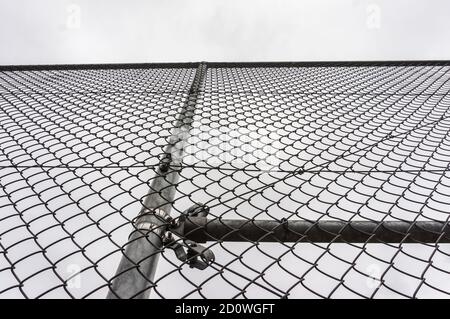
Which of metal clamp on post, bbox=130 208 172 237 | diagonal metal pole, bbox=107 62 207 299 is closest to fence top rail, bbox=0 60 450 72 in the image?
diagonal metal pole, bbox=107 62 207 299

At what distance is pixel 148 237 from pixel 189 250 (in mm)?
166

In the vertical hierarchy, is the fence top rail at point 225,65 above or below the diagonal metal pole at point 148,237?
above

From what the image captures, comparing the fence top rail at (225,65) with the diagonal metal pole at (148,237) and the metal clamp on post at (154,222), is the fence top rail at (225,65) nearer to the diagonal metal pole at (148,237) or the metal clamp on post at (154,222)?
the diagonal metal pole at (148,237)

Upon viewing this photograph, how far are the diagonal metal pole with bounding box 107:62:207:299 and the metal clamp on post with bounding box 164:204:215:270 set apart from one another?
5 cm

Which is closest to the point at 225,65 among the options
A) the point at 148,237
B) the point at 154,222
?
the point at 154,222

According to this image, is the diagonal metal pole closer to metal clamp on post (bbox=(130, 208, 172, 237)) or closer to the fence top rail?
metal clamp on post (bbox=(130, 208, 172, 237))

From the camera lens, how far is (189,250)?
4.41 feet

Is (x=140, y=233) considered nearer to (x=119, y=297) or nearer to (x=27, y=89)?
(x=119, y=297)

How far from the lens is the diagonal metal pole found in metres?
1.13

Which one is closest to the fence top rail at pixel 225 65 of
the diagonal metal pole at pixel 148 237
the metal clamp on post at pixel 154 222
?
the diagonal metal pole at pixel 148 237

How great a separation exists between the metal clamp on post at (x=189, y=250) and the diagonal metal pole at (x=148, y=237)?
5 centimetres

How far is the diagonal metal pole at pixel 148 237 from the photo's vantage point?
1.13 metres

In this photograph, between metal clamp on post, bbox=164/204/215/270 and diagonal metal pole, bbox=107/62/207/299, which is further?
metal clamp on post, bbox=164/204/215/270

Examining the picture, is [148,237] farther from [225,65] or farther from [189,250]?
[225,65]
